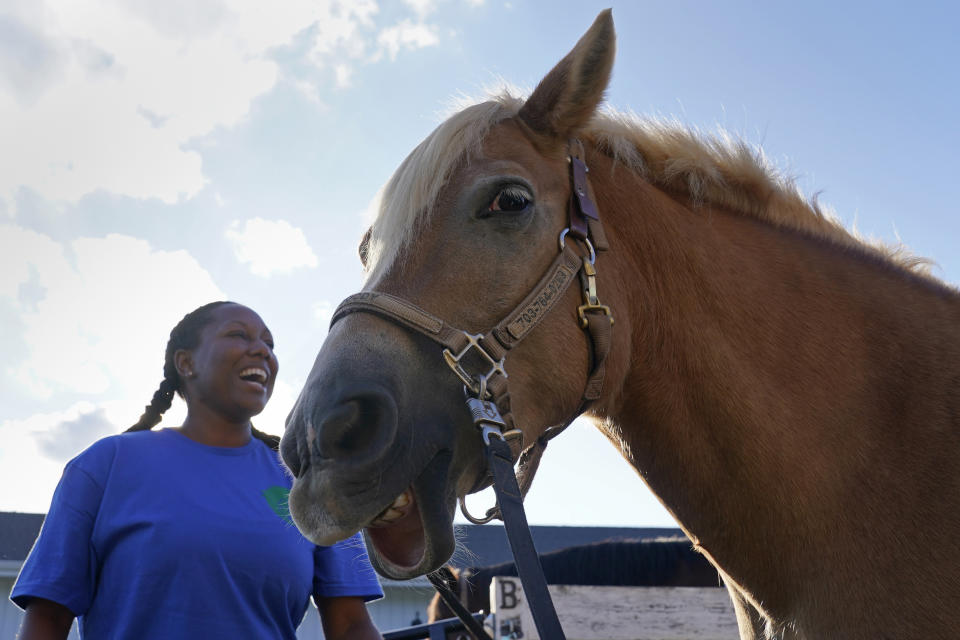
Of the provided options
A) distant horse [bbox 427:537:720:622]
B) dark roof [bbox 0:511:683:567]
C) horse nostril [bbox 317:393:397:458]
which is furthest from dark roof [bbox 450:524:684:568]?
horse nostril [bbox 317:393:397:458]

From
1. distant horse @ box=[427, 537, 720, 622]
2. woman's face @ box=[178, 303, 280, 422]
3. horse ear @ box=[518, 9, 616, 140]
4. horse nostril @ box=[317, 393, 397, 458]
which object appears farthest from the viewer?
distant horse @ box=[427, 537, 720, 622]

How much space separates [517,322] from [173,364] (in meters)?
1.90

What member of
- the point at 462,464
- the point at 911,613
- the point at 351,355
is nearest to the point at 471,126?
A: the point at 351,355

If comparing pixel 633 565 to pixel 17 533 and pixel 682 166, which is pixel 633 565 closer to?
pixel 682 166

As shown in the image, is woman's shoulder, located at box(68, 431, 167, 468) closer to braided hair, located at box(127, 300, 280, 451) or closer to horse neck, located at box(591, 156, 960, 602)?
braided hair, located at box(127, 300, 280, 451)

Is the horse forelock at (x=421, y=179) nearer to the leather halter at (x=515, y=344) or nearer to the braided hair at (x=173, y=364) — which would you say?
the leather halter at (x=515, y=344)

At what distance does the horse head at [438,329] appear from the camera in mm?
1845

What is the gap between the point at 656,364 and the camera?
89.0 inches

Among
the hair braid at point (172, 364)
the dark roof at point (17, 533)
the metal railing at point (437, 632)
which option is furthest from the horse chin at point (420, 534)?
the dark roof at point (17, 533)

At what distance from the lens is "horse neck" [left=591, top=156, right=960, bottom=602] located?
2.04 meters

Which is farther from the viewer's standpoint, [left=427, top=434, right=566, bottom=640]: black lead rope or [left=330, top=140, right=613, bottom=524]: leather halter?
[left=330, top=140, right=613, bottom=524]: leather halter

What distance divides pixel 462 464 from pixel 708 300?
0.89 m

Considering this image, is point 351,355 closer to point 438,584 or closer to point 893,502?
point 438,584

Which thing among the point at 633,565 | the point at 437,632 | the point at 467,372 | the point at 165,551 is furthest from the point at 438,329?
the point at 633,565
